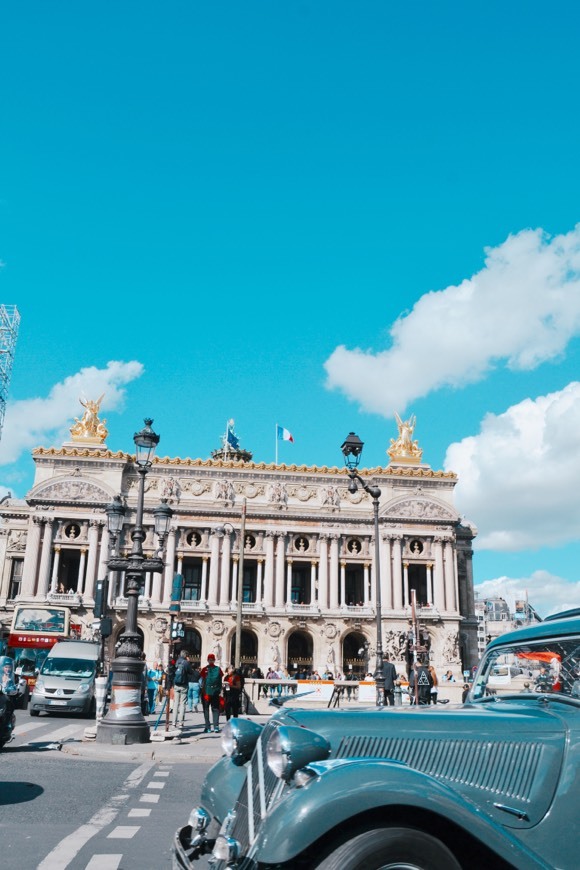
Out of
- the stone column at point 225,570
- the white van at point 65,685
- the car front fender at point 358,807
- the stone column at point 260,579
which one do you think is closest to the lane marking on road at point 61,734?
the white van at point 65,685

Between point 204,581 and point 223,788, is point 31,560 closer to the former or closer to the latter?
point 204,581

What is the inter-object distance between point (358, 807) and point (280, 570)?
49481mm

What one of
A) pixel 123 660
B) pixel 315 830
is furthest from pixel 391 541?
pixel 315 830

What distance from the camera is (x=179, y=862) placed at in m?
3.83

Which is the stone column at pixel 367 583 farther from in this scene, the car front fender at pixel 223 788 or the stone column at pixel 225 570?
the car front fender at pixel 223 788

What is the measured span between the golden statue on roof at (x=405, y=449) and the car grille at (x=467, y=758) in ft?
173

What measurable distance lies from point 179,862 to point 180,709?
16829 mm

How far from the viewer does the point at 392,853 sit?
10.3 feet

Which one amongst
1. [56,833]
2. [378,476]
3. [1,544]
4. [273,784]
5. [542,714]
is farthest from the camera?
[1,544]

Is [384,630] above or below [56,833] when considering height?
above

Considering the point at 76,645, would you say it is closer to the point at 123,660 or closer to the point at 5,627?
the point at 123,660

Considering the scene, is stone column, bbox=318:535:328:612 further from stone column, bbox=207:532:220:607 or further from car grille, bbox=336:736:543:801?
car grille, bbox=336:736:543:801

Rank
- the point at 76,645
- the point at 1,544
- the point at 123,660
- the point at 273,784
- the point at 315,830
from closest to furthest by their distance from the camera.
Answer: the point at 315,830 → the point at 273,784 → the point at 123,660 → the point at 76,645 → the point at 1,544

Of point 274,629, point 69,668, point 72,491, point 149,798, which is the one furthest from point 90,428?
point 149,798
